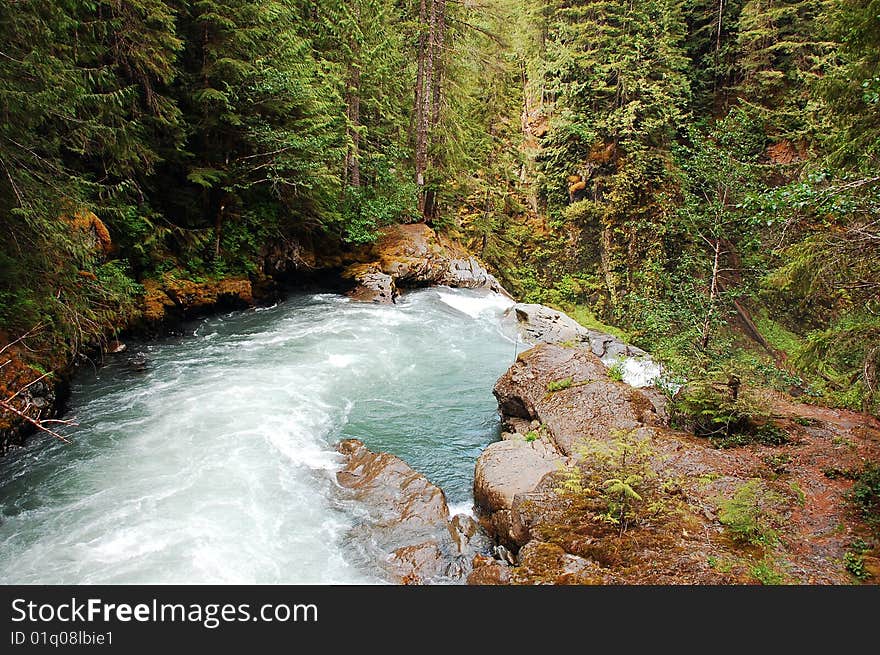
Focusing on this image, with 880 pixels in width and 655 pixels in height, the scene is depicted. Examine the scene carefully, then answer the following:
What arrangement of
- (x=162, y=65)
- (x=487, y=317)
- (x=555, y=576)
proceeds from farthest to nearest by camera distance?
(x=487, y=317) → (x=162, y=65) → (x=555, y=576)

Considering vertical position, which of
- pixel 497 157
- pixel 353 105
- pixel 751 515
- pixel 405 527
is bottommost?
pixel 405 527

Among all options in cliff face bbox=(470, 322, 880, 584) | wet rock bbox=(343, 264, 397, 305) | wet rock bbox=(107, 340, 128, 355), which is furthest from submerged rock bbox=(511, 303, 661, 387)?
wet rock bbox=(107, 340, 128, 355)

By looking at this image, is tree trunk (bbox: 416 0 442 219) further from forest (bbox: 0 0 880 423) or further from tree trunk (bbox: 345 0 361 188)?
tree trunk (bbox: 345 0 361 188)

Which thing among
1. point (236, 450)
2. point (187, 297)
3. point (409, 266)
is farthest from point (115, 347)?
point (409, 266)

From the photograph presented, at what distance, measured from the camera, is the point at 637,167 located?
20969 mm

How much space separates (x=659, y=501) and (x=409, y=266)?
13.7m

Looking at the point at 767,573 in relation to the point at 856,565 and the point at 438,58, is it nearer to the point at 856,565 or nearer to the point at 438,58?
the point at 856,565

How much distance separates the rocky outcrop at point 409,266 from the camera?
16.9 meters

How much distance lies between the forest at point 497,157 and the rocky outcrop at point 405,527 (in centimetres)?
436

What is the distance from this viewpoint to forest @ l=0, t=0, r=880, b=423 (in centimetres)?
648

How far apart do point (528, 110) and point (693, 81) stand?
26.9ft

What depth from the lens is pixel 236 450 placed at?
7527 mm

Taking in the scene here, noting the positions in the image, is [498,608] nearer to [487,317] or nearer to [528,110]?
[487,317]

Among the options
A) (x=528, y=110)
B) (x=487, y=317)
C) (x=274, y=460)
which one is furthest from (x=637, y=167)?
(x=274, y=460)
